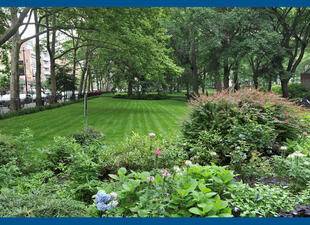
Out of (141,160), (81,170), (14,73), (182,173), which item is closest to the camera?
(182,173)

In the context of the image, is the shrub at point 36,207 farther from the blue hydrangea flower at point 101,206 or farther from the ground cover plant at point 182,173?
the blue hydrangea flower at point 101,206

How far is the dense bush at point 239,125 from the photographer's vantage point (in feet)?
13.3

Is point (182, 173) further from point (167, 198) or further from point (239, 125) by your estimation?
point (239, 125)

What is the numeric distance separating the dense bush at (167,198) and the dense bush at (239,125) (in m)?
1.31

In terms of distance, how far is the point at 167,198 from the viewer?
2.18 metres

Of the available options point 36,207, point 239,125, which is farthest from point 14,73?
point 239,125

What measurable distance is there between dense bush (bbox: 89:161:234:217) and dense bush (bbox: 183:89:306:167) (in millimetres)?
1306

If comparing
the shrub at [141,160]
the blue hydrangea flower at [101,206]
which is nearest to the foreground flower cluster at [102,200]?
the blue hydrangea flower at [101,206]

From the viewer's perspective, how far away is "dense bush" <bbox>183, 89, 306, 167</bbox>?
4062 mm

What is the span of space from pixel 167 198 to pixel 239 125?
2.55 metres

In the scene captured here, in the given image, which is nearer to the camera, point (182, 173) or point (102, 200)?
point (102, 200)

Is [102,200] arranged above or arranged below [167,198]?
above

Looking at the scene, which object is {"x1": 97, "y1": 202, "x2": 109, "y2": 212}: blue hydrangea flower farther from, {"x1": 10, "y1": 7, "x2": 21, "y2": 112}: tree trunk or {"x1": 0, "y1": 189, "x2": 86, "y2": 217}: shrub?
{"x1": 10, "y1": 7, "x2": 21, "y2": 112}: tree trunk

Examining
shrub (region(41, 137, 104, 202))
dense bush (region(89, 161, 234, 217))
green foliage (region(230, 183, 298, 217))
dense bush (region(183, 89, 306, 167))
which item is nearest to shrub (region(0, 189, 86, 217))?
dense bush (region(89, 161, 234, 217))
